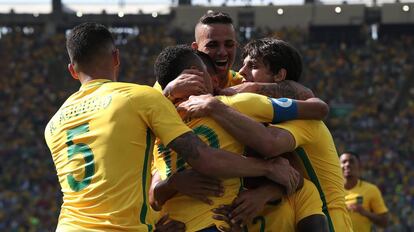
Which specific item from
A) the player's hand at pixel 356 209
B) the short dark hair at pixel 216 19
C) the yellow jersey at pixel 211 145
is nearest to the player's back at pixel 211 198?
the yellow jersey at pixel 211 145

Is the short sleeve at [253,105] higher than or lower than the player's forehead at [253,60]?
lower

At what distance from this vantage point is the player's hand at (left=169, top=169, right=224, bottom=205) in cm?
507

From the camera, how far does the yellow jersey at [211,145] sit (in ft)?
16.7

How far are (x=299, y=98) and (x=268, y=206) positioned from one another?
2.15 ft

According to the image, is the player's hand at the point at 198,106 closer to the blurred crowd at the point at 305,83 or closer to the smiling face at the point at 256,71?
the smiling face at the point at 256,71

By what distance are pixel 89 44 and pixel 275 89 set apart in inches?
45.2

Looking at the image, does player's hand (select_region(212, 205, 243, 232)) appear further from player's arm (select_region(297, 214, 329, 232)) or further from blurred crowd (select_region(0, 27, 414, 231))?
blurred crowd (select_region(0, 27, 414, 231))

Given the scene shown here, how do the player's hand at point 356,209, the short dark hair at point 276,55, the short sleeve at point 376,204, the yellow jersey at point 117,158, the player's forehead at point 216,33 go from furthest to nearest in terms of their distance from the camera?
the short sleeve at point 376,204 < the player's hand at point 356,209 < the player's forehead at point 216,33 < the short dark hair at point 276,55 < the yellow jersey at point 117,158

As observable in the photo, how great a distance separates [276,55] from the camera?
5.65 meters

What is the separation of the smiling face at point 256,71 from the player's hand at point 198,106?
1.97ft

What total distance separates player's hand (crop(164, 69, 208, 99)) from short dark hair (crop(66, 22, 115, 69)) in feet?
1.24

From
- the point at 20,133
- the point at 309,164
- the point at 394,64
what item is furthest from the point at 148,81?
the point at 309,164

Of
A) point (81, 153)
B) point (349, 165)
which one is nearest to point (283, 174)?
point (81, 153)

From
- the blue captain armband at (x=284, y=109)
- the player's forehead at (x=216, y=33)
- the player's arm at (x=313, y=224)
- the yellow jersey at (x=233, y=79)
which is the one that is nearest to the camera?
the blue captain armband at (x=284, y=109)
